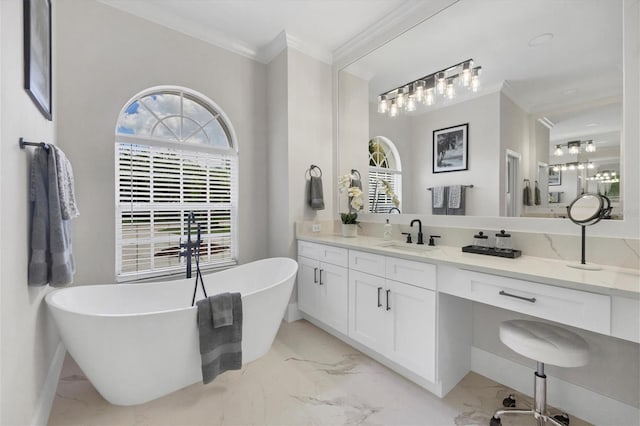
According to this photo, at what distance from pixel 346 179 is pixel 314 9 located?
1573 millimetres

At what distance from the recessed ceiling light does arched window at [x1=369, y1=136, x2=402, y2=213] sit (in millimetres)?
1208

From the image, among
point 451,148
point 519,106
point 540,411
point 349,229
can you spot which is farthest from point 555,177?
point 349,229

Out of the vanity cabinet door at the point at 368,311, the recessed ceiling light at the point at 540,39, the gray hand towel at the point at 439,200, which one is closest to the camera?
the recessed ceiling light at the point at 540,39

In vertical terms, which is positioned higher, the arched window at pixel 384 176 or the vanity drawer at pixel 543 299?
the arched window at pixel 384 176

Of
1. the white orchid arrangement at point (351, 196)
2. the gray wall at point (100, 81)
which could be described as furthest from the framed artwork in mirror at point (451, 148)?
the gray wall at point (100, 81)

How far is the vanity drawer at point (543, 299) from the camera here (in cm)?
119

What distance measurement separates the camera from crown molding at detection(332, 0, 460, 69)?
2.29 meters

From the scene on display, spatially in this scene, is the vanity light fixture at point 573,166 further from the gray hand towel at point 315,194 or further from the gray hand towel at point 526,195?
the gray hand towel at point 315,194

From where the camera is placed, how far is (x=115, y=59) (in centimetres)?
233

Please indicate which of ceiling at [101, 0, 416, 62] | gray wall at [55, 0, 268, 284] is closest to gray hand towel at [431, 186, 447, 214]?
ceiling at [101, 0, 416, 62]

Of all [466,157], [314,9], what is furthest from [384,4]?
[466,157]

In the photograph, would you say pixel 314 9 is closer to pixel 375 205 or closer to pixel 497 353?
pixel 375 205

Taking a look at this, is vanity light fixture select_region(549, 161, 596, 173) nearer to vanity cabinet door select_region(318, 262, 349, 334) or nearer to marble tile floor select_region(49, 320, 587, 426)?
marble tile floor select_region(49, 320, 587, 426)

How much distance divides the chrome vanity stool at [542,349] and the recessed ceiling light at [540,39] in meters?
1.73
